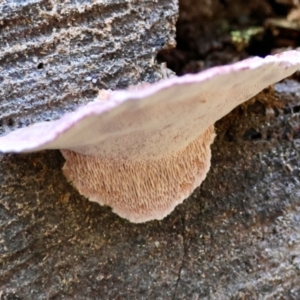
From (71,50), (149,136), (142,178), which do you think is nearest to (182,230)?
(142,178)

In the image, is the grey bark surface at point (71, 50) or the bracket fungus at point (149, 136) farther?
the grey bark surface at point (71, 50)

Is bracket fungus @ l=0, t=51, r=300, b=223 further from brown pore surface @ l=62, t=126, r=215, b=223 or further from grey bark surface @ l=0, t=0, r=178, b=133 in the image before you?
grey bark surface @ l=0, t=0, r=178, b=133

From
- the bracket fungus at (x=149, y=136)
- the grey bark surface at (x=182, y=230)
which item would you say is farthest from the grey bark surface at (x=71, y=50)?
the bracket fungus at (x=149, y=136)

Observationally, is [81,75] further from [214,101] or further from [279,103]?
[279,103]

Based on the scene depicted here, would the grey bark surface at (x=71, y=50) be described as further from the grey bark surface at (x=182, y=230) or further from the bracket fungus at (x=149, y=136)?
the bracket fungus at (x=149, y=136)

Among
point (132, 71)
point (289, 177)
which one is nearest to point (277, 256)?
point (289, 177)

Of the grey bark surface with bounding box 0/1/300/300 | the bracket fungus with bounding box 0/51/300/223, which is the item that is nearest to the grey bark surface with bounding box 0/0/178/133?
the grey bark surface with bounding box 0/1/300/300
